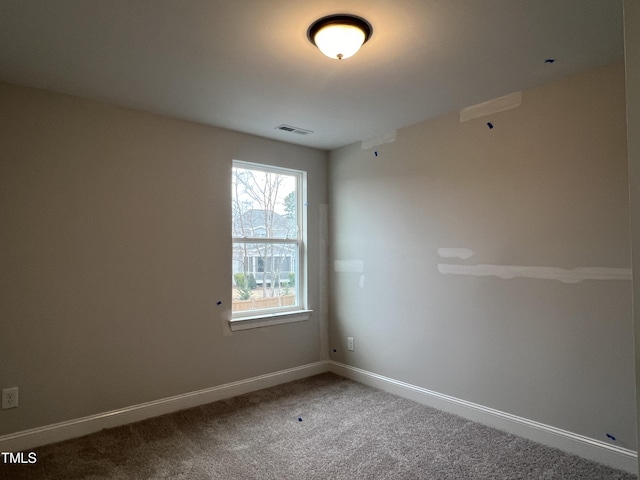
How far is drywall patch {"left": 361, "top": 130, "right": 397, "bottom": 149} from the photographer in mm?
3567

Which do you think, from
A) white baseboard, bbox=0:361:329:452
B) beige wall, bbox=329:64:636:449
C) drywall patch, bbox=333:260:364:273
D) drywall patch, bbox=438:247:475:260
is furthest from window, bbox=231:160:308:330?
drywall patch, bbox=438:247:475:260

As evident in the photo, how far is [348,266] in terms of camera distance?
13.1 ft

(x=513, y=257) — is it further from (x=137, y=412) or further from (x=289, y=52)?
(x=137, y=412)

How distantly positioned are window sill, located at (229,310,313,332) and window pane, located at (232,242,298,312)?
13 cm

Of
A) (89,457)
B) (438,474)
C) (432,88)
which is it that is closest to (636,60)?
(432,88)

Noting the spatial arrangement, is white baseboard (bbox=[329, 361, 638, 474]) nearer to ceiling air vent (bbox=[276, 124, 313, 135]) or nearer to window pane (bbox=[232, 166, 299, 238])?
window pane (bbox=[232, 166, 299, 238])

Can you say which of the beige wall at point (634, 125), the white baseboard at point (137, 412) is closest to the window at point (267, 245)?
the white baseboard at point (137, 412)

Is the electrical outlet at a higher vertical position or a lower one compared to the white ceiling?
lower

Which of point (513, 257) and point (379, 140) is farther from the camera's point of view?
point (379, 140)

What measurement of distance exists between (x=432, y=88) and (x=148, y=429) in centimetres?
309

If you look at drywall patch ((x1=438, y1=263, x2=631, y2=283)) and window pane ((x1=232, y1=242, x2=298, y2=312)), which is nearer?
drywall patch ((x1=438, y1=263, x2=631, y2=283))

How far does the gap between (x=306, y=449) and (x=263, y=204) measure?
7.25ft

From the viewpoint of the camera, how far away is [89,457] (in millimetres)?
2406

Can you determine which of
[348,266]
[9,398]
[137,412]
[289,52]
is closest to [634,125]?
[289,52]
